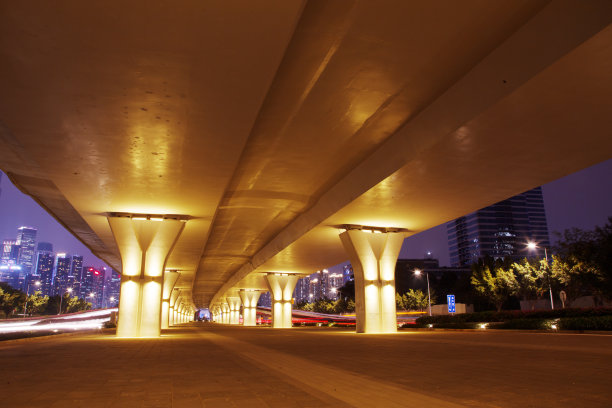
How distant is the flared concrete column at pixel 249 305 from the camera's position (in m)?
75.8

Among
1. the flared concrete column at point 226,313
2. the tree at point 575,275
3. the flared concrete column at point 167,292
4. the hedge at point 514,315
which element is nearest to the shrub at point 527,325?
the hedge at point 514,315

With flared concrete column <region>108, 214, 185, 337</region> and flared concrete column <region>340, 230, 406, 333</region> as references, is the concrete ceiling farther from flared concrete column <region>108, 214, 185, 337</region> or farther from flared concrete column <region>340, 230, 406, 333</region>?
flared concrete column <region>340, 230, 406, 333</region>

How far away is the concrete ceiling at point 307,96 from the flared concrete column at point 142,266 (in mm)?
3534

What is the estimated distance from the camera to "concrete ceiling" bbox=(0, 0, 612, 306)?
9445mm

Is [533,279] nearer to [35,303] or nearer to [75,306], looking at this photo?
[35,303]

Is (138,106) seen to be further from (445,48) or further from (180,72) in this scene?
(445,48)

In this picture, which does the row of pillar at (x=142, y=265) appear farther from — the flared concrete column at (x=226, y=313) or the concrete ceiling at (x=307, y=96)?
the flared concrete column at (x=226, y=313)

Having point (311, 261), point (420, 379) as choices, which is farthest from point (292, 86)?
point (311, 261)

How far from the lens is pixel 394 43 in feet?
37.3

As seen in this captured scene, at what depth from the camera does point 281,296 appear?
2184 inches

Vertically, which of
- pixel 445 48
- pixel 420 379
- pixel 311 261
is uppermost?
pixel 445 48

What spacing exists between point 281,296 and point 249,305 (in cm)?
2333

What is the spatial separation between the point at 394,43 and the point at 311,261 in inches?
1371

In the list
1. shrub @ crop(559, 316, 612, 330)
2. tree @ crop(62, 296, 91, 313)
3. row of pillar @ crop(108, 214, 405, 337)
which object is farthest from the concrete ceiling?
tree @ crop(62, 296, 91, 313)
